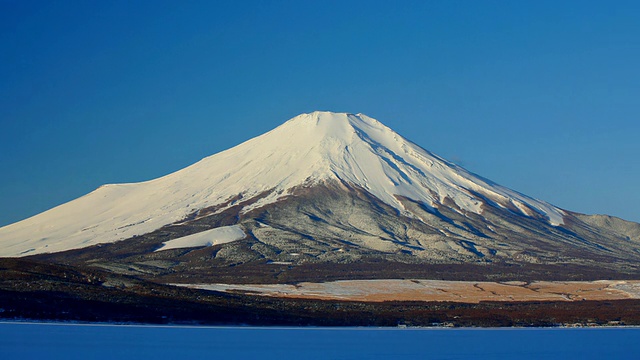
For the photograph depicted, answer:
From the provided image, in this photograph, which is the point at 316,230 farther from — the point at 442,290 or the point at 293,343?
the point at 293,343

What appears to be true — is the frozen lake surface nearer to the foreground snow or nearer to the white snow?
the foreground snow

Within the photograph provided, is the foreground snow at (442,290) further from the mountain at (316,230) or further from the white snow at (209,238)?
the white snow at (209,238)

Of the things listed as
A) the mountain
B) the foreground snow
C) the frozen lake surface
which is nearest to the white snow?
the mountain

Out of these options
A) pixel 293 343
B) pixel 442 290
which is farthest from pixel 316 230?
pixel 293 343

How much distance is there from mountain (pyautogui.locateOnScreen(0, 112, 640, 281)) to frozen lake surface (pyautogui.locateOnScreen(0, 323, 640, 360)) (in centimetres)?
6139

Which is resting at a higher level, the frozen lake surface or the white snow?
the white snow

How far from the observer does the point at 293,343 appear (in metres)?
48.1

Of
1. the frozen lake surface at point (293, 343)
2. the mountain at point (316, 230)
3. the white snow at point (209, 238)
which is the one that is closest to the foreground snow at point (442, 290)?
the mountain at point (316, 230)

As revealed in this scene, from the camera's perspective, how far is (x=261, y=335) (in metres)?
52.8

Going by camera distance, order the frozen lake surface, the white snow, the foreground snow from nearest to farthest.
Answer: the frozen lake surface < the foreground snow < the white snow

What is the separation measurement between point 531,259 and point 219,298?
88.9m

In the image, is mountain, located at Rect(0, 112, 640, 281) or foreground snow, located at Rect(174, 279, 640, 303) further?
mountain, located at Rect(0, 112, 640, 281)

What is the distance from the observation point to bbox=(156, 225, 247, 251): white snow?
148 metres

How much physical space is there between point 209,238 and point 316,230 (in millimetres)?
21461
